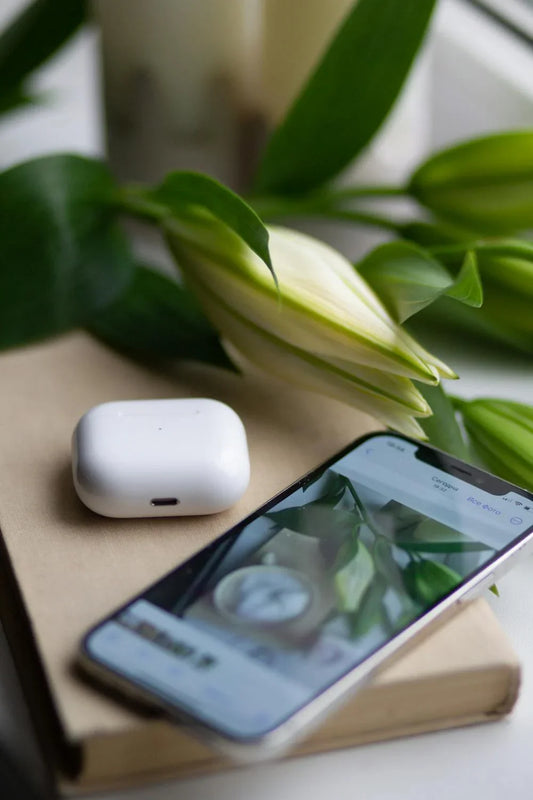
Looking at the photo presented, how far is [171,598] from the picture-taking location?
12.4 inches

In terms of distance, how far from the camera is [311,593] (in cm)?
32

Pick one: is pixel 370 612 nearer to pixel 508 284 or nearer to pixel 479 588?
pixel 479 588

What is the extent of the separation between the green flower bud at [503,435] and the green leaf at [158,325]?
11 cm

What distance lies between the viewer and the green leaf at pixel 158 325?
46 cm

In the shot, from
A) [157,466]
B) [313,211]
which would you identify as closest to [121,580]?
[157,466]

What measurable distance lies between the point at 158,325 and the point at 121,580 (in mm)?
174

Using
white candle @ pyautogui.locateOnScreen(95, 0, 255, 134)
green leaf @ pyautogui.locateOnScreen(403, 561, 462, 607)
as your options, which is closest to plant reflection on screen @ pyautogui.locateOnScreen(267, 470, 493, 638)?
green leaf @ pyautogui.locateOnScreen(403, 561, 462, 607)

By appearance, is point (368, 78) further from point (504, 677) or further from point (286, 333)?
point (504, 677)

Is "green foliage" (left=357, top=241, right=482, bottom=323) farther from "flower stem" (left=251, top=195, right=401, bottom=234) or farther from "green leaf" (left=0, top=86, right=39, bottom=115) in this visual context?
"green leaf" (left=0, top=86, right=39, bottom=115)

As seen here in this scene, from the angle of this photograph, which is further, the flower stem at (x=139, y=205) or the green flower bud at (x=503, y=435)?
the flower stem at (x=139, y=205)

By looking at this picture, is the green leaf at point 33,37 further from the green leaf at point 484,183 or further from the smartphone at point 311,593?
the smartphone at point 311,593

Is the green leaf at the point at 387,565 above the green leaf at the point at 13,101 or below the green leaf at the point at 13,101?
below

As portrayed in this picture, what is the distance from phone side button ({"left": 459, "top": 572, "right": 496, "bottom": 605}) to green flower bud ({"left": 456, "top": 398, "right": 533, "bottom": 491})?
57 mm

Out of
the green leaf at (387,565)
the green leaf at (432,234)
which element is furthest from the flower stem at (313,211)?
the green leaf at (387,565)
